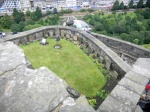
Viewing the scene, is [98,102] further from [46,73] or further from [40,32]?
[40,32]

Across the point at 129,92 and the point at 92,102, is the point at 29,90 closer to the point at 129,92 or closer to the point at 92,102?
the point at 92,102

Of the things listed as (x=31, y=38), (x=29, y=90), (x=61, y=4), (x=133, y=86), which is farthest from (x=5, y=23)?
(x=133, y=86)

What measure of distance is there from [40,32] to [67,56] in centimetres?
208

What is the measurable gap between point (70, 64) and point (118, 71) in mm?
1391

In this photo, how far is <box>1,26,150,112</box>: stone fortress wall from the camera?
2.57 meters

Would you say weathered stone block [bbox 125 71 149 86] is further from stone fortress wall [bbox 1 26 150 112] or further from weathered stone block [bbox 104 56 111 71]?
weathered stone block [bbox 104 56 111 71]

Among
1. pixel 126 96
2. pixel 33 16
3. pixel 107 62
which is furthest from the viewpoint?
pixel 33 16

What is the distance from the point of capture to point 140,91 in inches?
112

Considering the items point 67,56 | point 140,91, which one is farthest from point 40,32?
point 140,91

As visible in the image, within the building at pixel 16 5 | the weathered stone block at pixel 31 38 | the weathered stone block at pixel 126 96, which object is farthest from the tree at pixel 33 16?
the weathered stone block at pixel 126 96

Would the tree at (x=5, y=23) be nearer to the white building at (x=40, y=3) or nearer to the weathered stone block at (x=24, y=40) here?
the white building at (x=40, y=3)

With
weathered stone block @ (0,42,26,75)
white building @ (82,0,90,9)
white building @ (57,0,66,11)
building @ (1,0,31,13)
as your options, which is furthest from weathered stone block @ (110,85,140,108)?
building @ (1,0,31,13)

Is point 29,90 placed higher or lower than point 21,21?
higher

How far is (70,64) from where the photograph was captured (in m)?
4.35
